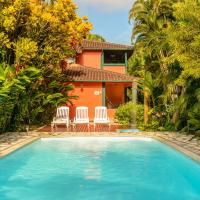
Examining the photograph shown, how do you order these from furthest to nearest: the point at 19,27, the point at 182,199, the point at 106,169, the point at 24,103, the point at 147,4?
the point at 147,4 < the point at 19,27 < the point at 24,103 < the point at 106,169 < the point at 182,199

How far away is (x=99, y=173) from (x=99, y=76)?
1557cm

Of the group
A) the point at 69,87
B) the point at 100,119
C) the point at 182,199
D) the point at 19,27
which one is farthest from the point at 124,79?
the point at 182,199

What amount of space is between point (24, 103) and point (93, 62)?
1329 centimetres

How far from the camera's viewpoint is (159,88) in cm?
1897

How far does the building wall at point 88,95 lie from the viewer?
24031 mm

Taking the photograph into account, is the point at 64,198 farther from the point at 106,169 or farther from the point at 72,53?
the point at 72,53

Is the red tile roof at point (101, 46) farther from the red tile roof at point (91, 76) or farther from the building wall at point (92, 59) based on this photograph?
the red tile roof at point (91, 76)

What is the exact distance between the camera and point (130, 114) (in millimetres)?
19594

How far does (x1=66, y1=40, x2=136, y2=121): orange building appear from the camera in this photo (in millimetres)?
24047

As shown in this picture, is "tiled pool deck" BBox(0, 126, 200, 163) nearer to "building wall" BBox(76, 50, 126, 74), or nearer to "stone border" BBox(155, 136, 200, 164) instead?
"stone border" BBox(155, 136, 200, 164)

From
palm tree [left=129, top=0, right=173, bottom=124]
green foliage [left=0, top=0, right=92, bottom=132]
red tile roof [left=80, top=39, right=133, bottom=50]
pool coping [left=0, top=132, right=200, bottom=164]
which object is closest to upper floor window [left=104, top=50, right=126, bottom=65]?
red tile roof [left=80, top=39, right=133, bottom=50]

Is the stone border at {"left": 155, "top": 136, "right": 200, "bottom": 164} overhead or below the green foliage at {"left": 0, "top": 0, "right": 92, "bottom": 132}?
below

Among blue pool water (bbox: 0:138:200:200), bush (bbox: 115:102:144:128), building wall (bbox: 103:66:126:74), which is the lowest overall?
blue pool water (bbox: 0:138:200:200)

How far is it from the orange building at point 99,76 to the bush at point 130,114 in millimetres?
1277
